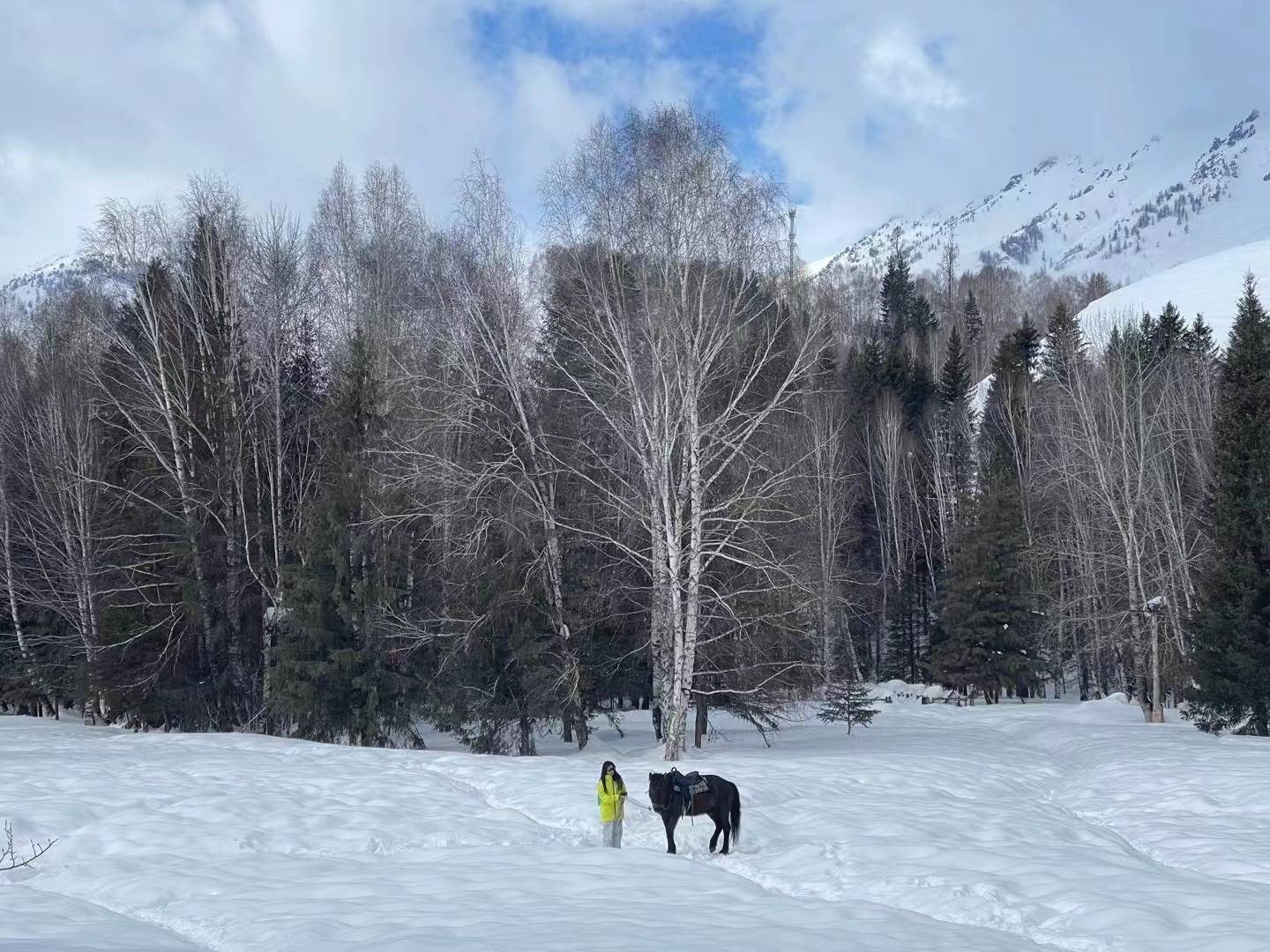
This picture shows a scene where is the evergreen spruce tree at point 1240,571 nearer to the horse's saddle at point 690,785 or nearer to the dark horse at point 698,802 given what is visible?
the dark horse at point 698,802

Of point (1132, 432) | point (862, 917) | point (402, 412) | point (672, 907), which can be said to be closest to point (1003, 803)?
point (862, 917)

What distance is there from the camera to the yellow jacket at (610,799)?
12.2m

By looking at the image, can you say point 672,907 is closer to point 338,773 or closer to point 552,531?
point 338,773

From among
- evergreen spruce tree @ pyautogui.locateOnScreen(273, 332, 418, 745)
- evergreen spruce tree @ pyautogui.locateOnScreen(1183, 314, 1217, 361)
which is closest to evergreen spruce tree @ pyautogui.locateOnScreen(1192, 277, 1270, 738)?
evergreen spruce tree @ pyautogui.locateOnScreen(273, 332, 418, 745)

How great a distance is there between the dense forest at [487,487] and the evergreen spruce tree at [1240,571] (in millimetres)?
81

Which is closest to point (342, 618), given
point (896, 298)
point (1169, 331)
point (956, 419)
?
point (956, 419)

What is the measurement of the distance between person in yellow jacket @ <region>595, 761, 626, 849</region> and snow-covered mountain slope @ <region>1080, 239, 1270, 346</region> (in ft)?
232

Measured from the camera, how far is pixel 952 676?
4159 cm

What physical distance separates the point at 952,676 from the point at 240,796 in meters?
33.7

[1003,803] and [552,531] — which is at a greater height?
[552,531]

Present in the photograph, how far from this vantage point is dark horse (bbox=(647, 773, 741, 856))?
11.9 metres

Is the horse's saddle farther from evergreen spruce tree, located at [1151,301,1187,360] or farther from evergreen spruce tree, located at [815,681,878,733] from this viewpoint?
evergreen spruce tree, located at [1151,301,1187,360]

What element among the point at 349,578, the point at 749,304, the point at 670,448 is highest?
the point at 749,304

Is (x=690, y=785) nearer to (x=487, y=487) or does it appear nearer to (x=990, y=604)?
Result: (x=487, y=487)
